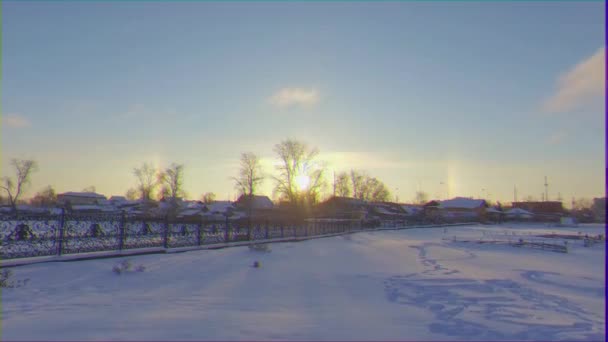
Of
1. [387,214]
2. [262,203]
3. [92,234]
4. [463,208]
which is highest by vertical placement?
[262,203]

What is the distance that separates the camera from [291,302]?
7.79 meters

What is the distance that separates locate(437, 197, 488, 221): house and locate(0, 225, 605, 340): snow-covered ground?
236ft

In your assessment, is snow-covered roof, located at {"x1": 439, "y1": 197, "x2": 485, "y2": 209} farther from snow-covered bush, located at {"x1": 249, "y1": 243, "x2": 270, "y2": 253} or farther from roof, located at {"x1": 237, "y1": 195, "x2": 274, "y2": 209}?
snow-covered bush, located at {"x1": 249, "y1": 243, "x2": 270, "y2": 253}

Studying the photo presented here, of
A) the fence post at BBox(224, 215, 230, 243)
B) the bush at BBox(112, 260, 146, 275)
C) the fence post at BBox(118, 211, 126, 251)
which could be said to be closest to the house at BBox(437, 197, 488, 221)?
the fence post at BBox(224, 215, 230, 243)

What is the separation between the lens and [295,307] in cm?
738

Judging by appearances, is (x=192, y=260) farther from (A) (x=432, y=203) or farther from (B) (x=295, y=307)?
(A) (x=432, y=203)

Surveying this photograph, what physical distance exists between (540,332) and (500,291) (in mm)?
3463

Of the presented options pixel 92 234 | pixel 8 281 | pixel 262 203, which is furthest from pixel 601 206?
pixel 262 203

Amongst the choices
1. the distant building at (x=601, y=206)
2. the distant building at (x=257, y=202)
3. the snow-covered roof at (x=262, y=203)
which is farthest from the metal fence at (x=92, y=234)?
the snow-covered roof at (x=262, y=203)

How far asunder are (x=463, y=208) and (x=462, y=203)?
203 centimetres

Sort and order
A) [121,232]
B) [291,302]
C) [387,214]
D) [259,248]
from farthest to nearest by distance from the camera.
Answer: [387,214] < [259,248] < [121,232] < [291,302]

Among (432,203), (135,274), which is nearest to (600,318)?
(135,274)

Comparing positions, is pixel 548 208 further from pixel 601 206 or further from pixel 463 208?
pixel 601 206

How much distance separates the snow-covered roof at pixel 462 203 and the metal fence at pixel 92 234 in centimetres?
7789
